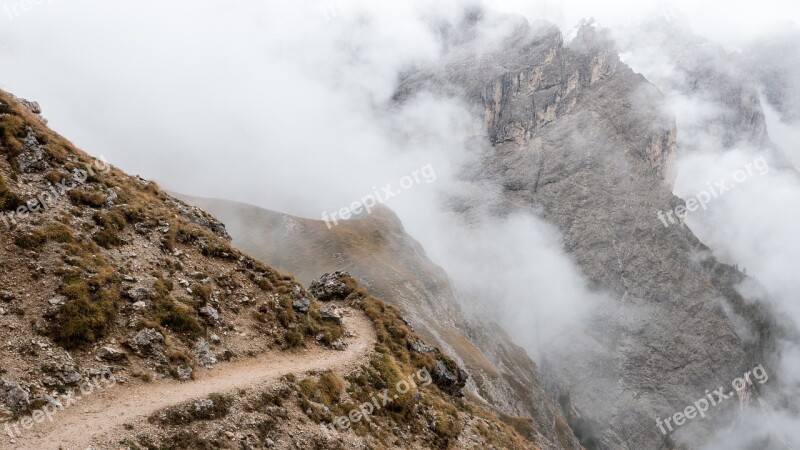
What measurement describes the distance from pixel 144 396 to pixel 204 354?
5583mm

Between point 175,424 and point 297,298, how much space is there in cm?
1858

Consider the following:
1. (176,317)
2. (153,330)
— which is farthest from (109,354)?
(176,317)

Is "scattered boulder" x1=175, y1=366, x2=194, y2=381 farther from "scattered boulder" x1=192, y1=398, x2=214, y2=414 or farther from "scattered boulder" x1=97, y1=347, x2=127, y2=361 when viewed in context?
"scattered boulder" x1=97, y1=347, x2=127, y2=361

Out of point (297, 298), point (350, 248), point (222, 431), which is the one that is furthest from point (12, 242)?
point (350, 248)

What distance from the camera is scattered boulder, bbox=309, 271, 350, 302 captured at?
60.5 m

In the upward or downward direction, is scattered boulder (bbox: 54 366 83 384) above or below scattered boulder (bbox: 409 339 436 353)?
below

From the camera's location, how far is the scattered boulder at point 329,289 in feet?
198

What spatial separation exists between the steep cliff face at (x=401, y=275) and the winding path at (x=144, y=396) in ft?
259

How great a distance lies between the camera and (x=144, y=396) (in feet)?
90.1

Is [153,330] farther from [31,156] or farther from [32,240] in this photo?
[31,156]

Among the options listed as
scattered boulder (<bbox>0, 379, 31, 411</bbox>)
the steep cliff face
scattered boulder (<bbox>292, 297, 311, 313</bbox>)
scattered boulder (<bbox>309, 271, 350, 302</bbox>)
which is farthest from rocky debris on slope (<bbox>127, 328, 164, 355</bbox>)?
the steep cliff face

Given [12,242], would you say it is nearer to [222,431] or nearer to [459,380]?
[222,431]

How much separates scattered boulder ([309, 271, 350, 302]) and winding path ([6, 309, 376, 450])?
19268mm

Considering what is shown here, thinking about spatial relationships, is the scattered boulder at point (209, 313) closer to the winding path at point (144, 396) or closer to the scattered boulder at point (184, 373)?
the winding path at point (144, 396)
